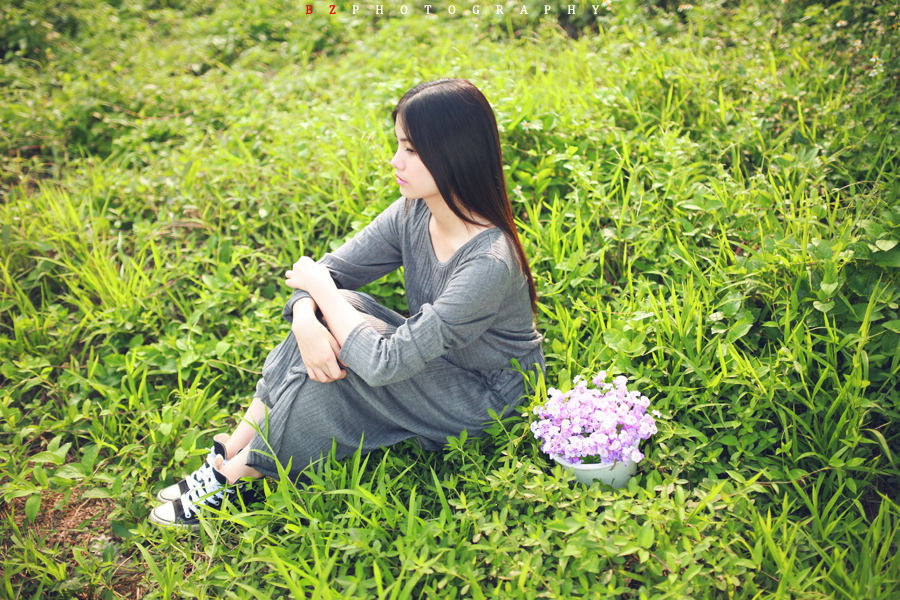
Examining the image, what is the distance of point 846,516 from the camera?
6.14 ft

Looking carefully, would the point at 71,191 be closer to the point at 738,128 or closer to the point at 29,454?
the point at 29,454

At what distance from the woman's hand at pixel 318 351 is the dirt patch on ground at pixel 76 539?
3.27ft

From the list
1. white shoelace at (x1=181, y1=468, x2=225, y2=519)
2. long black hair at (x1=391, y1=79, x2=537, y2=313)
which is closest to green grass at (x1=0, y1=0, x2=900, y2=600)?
white shoelace at (x1=181, y1=468, x2=225, y2=519)

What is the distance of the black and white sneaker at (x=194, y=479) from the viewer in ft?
6.98

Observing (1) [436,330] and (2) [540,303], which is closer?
(1) [436,330]

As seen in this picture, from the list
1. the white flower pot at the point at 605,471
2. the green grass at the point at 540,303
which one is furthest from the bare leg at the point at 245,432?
the white flower pot at the point at 605,471

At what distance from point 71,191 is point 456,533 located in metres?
3.40

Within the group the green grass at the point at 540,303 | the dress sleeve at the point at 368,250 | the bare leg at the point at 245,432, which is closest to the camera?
the green grass at the point at 540,303

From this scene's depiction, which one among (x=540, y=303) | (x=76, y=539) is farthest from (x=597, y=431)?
(x=76, y=539)

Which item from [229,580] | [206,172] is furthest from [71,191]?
[229,580]

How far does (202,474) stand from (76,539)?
0.62m

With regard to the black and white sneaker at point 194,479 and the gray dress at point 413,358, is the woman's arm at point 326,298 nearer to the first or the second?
the gray dress at point 413,358

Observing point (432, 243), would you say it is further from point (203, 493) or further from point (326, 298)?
point (203, 493)

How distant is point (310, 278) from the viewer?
215 cm
